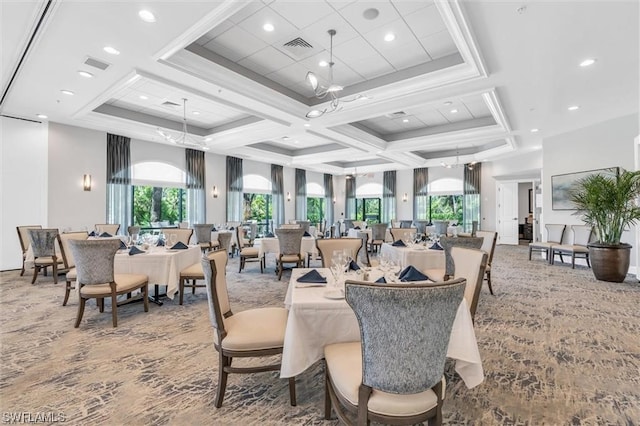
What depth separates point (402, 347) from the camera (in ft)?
4.44

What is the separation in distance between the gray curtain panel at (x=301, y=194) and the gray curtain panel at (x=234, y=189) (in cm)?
339

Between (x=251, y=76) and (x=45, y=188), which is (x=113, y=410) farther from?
(x=45, y=188)

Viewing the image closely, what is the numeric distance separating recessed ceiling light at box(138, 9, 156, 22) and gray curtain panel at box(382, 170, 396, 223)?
1273 centimetres

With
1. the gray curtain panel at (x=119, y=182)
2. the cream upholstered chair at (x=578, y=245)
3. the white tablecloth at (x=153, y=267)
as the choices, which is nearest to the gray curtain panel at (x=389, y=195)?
the cream upholstered chair at (x=578, y=245)

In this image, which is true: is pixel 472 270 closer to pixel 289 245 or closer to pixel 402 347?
pixel 402 347

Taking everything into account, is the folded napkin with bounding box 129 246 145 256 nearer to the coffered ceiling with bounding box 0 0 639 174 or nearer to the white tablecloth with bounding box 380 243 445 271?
the coffered ceiling with bounding box 0 0 639 174

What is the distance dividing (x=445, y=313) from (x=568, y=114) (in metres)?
7.54

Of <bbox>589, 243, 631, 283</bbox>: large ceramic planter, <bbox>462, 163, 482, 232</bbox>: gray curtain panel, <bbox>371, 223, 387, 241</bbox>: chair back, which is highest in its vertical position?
<bbox>462, 163, 482, 232</bbox>: gray curtain panel

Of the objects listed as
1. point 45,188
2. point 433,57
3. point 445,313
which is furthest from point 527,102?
point 45,188

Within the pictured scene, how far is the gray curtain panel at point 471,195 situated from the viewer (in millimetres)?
12828

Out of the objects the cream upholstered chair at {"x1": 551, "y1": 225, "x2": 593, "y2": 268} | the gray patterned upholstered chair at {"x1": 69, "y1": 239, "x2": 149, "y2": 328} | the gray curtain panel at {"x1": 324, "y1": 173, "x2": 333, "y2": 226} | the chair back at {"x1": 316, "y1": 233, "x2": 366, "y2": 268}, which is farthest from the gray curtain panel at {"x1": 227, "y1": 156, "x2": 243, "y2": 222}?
the cream upholstered chair at {"x1": 551, "y1": 225, "x2": 593, "y2": 268}

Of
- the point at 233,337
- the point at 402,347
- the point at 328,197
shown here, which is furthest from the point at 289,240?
the point at 328,197

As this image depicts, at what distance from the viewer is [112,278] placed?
361cm

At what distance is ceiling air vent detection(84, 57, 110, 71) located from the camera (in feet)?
14.5
